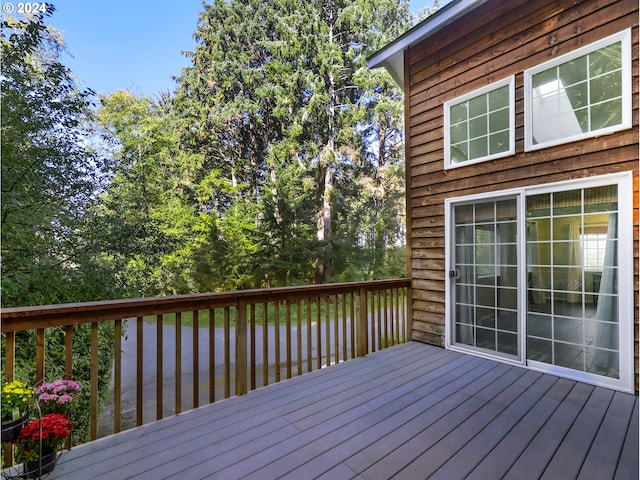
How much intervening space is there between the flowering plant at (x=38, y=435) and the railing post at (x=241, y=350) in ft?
3.95

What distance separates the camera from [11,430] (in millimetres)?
1395

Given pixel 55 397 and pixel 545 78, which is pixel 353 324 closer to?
pixel 55 397

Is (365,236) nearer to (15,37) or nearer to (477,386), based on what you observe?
(477,386)

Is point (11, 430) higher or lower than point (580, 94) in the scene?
lower

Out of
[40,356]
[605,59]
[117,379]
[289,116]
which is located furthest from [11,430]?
[289,116]

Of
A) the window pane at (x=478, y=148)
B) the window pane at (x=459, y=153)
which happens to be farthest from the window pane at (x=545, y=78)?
the window pane at (x=459, y=153)

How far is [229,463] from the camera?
5.51ft

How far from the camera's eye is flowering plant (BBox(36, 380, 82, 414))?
5.20ft

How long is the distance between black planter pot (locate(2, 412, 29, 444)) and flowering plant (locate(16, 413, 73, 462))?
0.02m

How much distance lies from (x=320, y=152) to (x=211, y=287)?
228 inches

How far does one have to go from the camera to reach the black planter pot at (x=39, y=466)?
4.77 ft

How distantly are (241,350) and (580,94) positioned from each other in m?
3.83

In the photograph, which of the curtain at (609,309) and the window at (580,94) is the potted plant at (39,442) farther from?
the window at (580,94)

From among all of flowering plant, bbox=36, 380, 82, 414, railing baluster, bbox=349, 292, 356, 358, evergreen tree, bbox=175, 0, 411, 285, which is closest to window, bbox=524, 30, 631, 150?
railing baluster, bbox=349, 292, 356, 358
